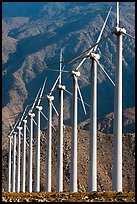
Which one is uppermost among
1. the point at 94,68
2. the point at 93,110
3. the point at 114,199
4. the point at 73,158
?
the point at 94,68

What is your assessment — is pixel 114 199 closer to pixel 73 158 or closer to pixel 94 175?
pixel 94 175

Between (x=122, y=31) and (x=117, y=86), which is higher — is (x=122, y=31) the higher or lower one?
the higher one

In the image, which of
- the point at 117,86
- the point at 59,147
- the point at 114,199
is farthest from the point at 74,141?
the point at 114,199

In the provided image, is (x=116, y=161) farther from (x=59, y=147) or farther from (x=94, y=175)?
(x=59, y=147)

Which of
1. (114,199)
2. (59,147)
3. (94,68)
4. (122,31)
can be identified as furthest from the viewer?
(59,147)

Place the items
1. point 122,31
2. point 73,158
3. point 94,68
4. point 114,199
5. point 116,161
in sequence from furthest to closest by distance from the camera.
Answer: point 73,158 → point 94,68 → point 122,31 → point 116,161 → point 114,199

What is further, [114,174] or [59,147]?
[59,147]

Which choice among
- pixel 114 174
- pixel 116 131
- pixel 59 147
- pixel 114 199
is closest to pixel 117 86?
pixel 116 131

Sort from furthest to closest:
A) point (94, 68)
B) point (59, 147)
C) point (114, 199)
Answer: point (59, 147) → point (94, 68) → point (114, 199)

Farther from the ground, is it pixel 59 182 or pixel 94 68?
pixel 94 68
